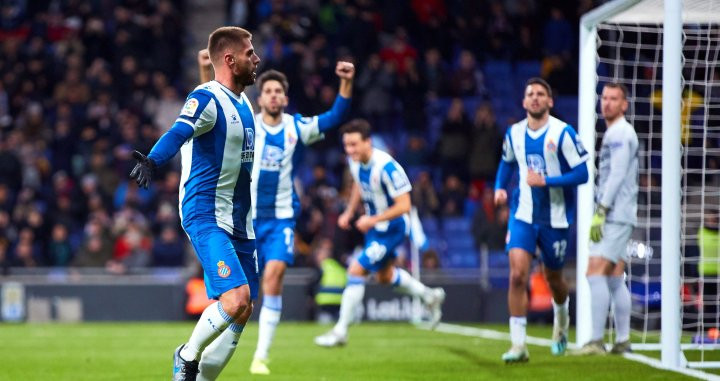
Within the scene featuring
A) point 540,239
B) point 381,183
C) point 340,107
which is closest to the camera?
point 340,107

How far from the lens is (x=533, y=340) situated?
13508 mm

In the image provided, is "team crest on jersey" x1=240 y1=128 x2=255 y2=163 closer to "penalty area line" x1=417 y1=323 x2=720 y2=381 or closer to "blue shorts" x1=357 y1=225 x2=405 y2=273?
"penalty area line" x1=417 y1=323 x2=720 y2=381

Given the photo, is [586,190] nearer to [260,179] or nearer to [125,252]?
[260,179]

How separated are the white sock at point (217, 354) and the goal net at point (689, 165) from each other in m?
4.01

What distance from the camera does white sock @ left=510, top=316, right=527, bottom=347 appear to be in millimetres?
10062

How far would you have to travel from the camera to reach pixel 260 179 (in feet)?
34.6

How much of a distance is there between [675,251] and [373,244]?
4059 millimetres

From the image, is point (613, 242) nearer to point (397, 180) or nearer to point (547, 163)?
point (547, 163)

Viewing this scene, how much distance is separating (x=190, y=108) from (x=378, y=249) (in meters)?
6.12

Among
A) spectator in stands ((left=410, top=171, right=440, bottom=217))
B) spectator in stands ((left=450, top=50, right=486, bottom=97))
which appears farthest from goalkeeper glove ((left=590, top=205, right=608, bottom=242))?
spectator in stands ((left=450, top=50, right=486, bottom=97))

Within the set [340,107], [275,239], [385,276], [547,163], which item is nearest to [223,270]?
[275,239]

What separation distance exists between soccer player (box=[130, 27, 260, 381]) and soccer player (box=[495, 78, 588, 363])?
3.61 metres

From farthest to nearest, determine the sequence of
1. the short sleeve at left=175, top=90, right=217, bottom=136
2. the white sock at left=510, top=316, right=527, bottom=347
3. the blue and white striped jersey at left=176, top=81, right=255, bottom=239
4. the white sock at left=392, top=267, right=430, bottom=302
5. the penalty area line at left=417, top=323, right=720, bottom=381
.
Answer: the white sock at left=392, top=267, right=430, bottom=302 → the white sock at left=510, top=316, right=527, bottom=347 → the penalty area line at left=417, top=323, right=720, bottom=381 → the blue and white striped jersey at left=176, top=81, right=255, bottom=239 → the short sleeve at left=175, top=90, right=217, bottom=136

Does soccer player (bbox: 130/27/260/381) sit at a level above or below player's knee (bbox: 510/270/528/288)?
above
